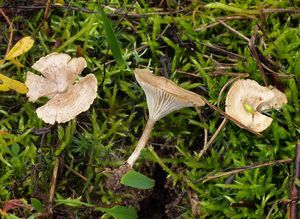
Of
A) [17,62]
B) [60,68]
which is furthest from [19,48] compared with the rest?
[60,68]

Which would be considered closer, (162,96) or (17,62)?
(162,96)

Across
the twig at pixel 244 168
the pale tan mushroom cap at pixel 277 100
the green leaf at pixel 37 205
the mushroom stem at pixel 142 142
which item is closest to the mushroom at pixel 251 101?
the pale tan mushroom cap at pixel 277 100

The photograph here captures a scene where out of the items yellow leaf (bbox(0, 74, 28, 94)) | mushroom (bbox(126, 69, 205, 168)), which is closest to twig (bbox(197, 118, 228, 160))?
mushroom (bbox(126, 69, 205, 168))

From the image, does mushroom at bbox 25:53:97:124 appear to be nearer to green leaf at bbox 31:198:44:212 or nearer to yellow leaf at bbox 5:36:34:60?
yellow leaf at bbox 5:36:34:60

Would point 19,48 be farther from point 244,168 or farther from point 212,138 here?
point 244,168

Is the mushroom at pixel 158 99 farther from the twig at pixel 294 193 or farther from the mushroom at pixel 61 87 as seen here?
the twig at pixel 294 193
